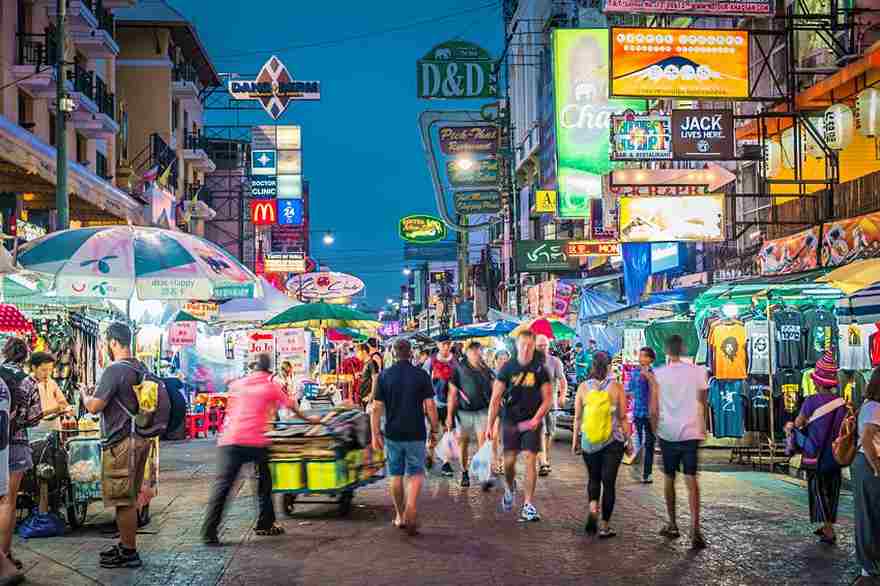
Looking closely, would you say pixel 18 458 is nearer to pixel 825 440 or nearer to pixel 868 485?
pixel 868 485

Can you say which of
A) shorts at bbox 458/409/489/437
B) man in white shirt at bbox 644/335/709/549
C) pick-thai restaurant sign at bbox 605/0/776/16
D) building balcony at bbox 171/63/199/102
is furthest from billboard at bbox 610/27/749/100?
building balcony at bbox 171/63/199/102

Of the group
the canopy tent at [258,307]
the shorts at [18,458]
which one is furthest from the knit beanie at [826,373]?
the canopy tent at [258,307]

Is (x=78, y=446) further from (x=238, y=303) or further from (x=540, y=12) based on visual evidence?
(x=540, y=12)

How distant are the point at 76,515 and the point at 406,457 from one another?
3574 millimetres

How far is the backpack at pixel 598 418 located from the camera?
438 inches

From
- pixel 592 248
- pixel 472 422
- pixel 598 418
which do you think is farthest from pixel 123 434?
pixel 592 248

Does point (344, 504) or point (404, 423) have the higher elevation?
point (404, 423)

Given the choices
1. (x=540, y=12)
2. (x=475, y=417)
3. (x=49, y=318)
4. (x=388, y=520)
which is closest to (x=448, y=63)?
(x=540, y=12)

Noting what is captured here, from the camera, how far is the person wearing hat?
1059 cm

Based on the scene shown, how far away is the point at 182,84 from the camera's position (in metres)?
51.7

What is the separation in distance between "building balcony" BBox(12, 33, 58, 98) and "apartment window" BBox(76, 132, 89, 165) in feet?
18.2

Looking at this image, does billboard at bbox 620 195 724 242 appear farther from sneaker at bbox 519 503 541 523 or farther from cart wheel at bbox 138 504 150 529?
cart wheel at bbox 138 504 150 529

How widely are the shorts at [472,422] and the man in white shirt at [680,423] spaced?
4.54m

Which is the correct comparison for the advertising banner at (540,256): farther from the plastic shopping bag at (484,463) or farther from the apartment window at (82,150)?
the plastic shopping bag at (484,463)
